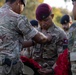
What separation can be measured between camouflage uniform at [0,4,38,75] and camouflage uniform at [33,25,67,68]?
2.82 ft

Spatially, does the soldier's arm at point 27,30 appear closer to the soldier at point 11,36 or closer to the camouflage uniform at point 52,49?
the soldier at point 11,36

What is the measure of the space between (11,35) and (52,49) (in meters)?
1.09

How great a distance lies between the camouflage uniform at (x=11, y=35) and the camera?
4203mm

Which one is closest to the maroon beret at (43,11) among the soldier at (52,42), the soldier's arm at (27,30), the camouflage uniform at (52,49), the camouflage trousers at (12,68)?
the soldier at (52,42)

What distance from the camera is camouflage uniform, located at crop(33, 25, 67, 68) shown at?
199 inches

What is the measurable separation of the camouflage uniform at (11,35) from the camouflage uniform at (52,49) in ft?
2.82

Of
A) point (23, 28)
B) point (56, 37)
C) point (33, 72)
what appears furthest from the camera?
point (56, 37)

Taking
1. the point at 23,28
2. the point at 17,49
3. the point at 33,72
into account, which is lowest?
the point at 33,72

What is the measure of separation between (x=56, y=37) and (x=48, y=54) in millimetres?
315

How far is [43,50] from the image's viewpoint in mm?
5215

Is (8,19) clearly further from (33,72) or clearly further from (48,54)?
(48,54)

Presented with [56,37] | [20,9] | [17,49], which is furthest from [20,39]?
[56,37]

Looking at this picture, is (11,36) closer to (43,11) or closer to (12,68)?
(12,68)

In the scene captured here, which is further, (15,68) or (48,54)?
(48,54)
